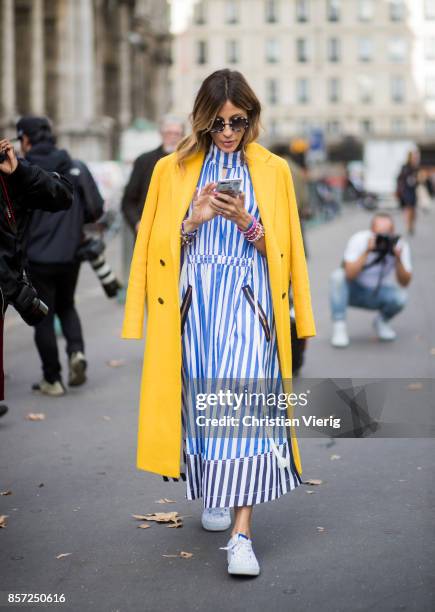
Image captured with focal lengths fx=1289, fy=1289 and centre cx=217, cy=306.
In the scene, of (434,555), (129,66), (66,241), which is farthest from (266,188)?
(129,66)

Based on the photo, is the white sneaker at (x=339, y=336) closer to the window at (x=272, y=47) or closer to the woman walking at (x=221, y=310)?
the woman walking at (x=221, y=310)

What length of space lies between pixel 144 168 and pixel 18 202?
A: 4984 millimetres

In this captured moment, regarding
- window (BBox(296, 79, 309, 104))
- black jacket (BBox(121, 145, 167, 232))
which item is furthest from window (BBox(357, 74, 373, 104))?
black jacket (BBox(121, 145, 167, 232))

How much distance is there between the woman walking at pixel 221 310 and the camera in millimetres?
4918

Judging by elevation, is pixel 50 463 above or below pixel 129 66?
above

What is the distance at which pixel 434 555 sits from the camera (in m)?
5.04

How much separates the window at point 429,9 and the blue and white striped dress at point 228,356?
393ft

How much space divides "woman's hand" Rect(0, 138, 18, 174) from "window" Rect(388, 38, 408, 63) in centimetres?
11878

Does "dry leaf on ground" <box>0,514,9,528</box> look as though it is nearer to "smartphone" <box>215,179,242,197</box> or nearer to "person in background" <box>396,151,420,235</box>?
"smartphone" <box>215,179,242,197</box>

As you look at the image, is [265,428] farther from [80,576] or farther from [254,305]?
[80,576]

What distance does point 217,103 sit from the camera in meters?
4.93

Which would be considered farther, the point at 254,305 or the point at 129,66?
the point at 129,66

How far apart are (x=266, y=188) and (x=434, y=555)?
1.58 m

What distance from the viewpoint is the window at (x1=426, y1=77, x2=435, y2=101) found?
120938 millimetres
